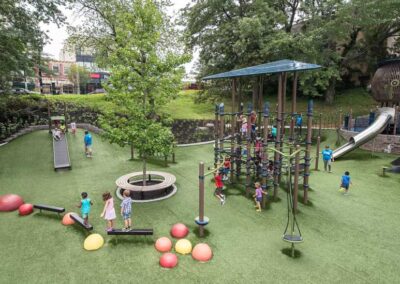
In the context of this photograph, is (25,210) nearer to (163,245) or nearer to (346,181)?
(163,245)

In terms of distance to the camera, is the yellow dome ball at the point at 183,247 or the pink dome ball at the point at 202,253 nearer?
the pink dome ball at the point at 202,253

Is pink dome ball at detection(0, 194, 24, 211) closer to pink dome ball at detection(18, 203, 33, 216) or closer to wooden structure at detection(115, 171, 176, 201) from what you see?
pink dome ball at detection(18, 203, 33, 216)

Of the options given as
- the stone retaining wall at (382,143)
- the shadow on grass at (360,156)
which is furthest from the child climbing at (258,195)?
the stone retaining wall at (382,143)

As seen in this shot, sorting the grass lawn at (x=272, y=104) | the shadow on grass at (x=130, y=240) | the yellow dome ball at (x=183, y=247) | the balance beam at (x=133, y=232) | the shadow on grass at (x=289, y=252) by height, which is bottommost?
the shadow on grass at (x=289, y=252)

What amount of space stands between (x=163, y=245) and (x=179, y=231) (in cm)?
92

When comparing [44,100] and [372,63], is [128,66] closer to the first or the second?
[44,100]

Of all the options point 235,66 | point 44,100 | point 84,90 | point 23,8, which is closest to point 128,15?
point 23,8

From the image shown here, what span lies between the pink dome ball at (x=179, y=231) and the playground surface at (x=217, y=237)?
0.36 metres

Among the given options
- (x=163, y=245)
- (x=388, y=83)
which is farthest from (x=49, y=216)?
(x=388, y=83)

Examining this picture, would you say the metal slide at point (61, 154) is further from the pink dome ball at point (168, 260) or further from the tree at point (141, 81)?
the pink dome ball at point (168, 260)

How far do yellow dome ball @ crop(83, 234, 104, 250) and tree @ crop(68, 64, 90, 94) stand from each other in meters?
58.2

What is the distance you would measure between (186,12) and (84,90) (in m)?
46.8

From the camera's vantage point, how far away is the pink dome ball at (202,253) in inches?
293

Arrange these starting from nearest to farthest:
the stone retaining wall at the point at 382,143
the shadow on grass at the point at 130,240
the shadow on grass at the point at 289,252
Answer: the shadow on grass at the point at 289,252 < the shadow on grass at the point at 130,240 < the stone retaining wall at the point at 382,143
